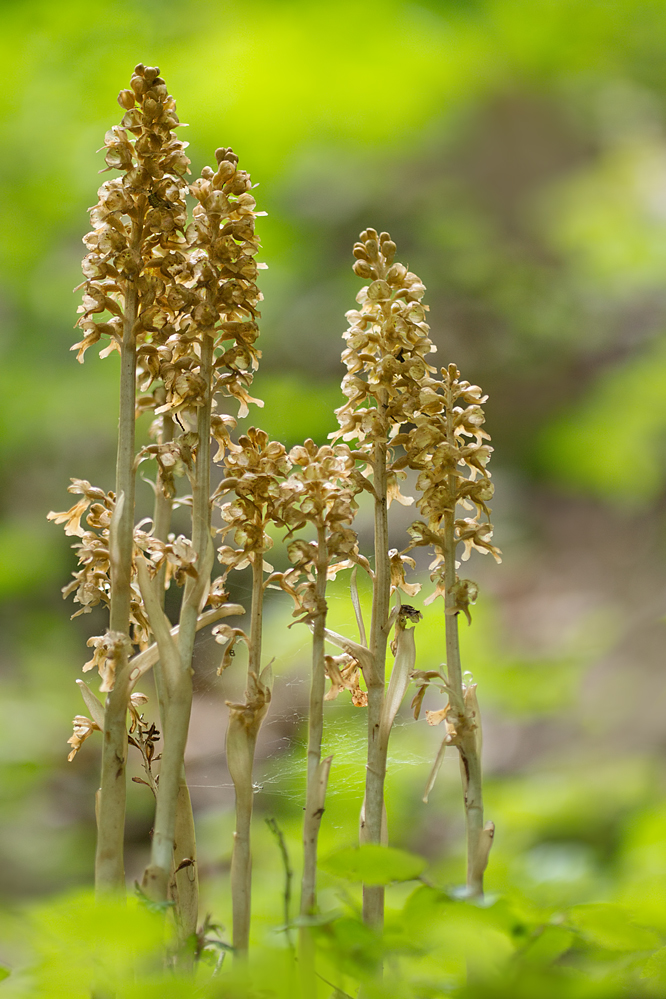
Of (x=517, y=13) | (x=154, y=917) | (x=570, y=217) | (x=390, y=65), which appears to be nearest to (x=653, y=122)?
(x=570, y=217)

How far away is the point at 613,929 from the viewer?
530mm

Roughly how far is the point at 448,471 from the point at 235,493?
0.18 meters

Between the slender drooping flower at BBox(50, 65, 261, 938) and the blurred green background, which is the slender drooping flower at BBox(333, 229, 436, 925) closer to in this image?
the slender drooping flower at BBox(50, 65, 261, 938)

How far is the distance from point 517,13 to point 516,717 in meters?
2.42

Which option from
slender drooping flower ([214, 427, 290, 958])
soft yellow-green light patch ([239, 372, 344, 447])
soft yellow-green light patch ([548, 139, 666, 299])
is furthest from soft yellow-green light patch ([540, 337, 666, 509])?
slender drooping flower ([214, 427, 290, 958])

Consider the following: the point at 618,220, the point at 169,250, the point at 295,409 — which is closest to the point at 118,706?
the point at 169,250

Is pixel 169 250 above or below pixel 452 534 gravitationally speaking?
above

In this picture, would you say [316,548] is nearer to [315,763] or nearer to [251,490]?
[251,490]

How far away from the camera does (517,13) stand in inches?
108

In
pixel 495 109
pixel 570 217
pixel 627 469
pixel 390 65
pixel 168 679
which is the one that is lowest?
pixel 168 679

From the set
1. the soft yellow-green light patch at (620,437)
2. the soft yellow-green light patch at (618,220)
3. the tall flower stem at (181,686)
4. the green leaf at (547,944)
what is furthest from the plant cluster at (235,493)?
the soft yellow-green light patch at (618,220)

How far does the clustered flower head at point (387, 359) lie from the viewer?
676mm

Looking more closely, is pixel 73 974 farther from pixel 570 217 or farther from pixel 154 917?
pixel 570 217

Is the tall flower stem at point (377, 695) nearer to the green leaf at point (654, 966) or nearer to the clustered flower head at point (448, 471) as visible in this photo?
the clustered flower head at point (448, 471)
